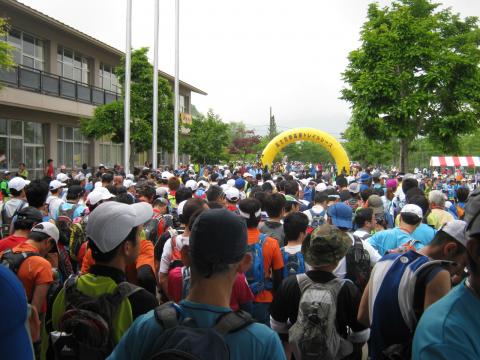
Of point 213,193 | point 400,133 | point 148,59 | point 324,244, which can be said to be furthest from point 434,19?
point 324,244

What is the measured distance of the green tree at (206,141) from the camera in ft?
101

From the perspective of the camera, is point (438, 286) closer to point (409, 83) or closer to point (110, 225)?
point (110, 225)

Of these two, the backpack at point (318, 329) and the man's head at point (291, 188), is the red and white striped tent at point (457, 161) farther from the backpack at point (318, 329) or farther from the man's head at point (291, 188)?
the backpack at point (318, 329)

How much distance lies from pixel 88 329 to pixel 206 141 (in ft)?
94.5

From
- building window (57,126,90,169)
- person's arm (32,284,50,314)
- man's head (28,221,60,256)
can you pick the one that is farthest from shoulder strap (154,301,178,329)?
building window (57,126,90,169)

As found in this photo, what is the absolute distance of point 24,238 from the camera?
4.23 metres

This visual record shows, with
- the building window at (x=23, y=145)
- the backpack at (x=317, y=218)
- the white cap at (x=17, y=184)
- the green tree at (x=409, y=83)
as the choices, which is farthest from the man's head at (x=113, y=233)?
the building window at (x=23, y=145)

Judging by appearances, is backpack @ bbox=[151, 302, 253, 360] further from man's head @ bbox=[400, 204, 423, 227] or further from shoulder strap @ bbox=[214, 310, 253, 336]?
man's head @ bbox=[400, 204, 423, 227]

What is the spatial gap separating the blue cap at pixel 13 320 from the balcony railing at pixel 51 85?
16955 millimetres

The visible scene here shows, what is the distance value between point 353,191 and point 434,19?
14.9m

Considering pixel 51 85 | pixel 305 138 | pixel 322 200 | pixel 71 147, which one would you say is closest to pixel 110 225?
pixel 322 200

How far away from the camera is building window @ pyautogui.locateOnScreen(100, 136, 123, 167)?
1193 inches

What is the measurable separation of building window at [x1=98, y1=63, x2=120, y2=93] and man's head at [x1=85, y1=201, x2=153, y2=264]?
28.2 meters

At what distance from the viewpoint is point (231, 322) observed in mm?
1616
